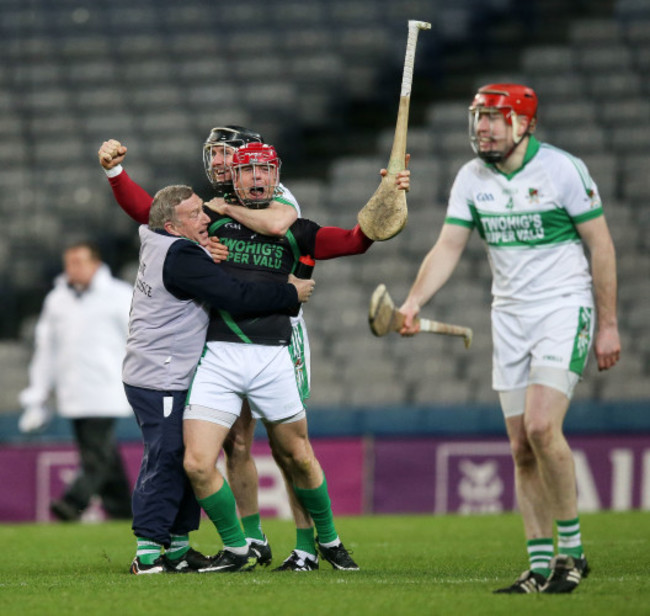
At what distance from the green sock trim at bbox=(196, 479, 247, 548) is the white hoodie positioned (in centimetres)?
395

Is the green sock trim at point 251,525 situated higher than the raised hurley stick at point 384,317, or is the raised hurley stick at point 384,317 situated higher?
the raised hurley stick at point 384,317

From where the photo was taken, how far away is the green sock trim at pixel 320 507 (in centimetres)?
578

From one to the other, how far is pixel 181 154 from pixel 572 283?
376 inches

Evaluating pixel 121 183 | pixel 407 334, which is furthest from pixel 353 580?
pixel 121 183

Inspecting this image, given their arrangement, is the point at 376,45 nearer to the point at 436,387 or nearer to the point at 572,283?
the point at 436,387

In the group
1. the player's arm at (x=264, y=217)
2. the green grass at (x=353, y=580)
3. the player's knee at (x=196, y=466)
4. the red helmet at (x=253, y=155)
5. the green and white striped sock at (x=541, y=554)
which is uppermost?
the red helmet at (x=253, y=155)

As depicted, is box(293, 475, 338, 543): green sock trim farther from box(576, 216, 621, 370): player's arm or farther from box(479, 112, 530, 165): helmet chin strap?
box(479, 112, 530, 165): helmet chin strap

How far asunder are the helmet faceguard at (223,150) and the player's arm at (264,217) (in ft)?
0.40

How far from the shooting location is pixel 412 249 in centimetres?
1302

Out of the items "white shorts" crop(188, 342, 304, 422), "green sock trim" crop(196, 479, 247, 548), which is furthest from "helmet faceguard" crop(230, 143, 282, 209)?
"green sock trim" crop(196, 479, 247, 548)

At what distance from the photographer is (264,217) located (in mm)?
5668

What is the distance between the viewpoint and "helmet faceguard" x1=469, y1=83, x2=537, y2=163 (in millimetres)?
5230

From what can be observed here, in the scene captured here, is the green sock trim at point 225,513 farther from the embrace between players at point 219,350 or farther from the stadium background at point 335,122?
the stadium background at point 335,122

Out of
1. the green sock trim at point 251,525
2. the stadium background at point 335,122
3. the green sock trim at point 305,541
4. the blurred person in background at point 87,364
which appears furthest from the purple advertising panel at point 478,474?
the green sock trim at point 305,541
